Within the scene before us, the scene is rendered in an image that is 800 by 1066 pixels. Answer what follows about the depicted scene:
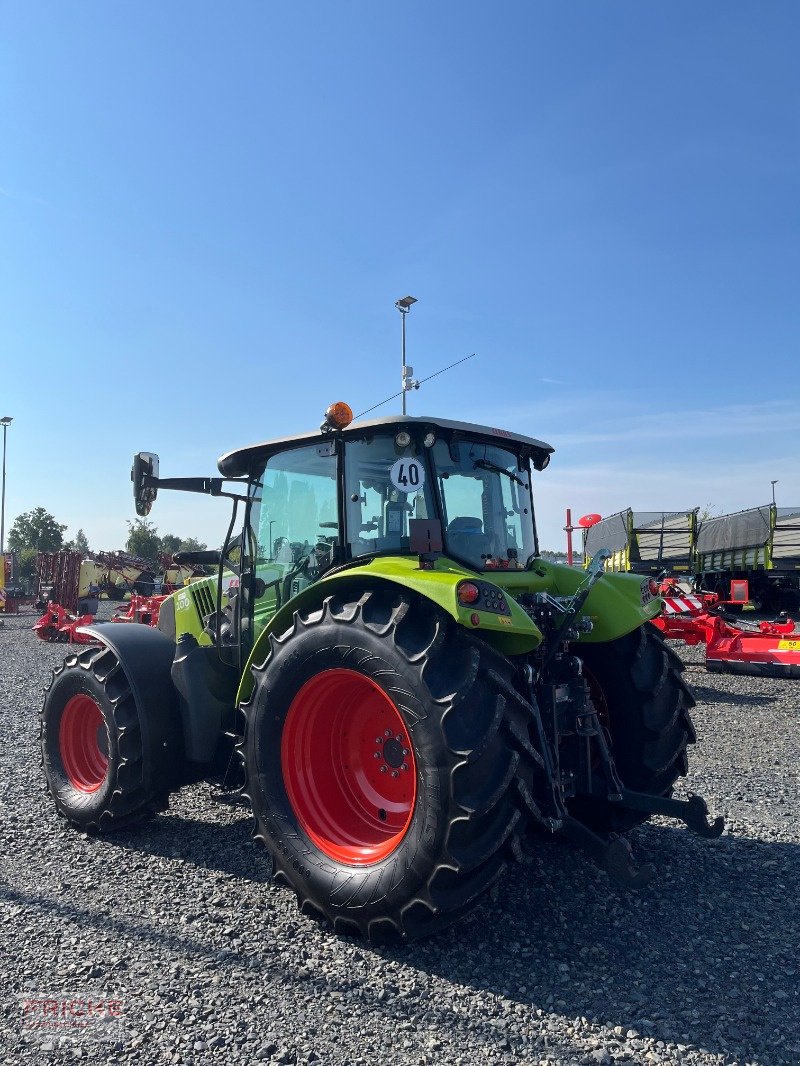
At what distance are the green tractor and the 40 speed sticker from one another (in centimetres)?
1

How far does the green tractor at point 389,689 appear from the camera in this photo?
124 inches

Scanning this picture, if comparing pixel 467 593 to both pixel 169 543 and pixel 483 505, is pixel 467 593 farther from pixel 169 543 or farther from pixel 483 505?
pixel 169 543

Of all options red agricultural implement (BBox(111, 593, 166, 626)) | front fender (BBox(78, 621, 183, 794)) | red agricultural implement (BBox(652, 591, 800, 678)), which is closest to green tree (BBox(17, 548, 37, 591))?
red agricultural implement (BBox(111, 593, 166, 626))

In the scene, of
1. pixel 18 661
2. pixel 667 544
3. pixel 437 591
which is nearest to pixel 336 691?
pixel 437 591

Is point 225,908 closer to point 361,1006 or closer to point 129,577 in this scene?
point 361,1006

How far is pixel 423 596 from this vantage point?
137 inches

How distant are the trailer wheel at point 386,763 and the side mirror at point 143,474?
1.45m

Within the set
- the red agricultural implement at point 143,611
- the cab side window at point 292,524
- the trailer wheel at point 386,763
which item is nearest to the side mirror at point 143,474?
the cab side window at point 292,524

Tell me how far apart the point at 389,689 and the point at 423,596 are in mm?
450

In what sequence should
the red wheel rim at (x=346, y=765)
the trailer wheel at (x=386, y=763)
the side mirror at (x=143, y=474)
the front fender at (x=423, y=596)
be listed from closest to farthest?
the trailer wheel at (x=386, y=763) < the front fender at (x=423, y=596) < the red wheel rim at (x=346, y=765) < the side mirror at (x=143, y=474)

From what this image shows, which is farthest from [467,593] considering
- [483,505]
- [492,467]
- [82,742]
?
[82,742]

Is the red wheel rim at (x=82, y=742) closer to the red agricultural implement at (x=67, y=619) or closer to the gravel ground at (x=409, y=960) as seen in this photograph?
the gravel ground at (x=409, y=960)

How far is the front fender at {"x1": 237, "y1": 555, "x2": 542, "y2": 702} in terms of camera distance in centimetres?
318

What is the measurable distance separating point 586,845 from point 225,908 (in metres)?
1.71
